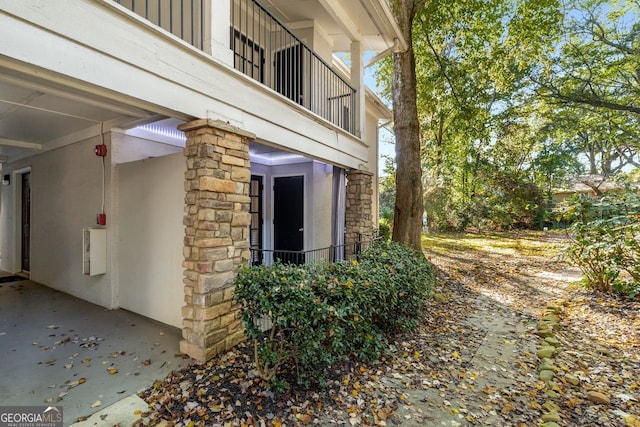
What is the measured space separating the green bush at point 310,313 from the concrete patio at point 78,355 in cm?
115

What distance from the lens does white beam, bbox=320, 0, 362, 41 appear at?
5.46m

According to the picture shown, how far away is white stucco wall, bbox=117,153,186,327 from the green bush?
4.82 ft

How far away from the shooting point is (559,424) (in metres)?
2.52

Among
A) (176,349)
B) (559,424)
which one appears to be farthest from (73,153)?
(559,424)

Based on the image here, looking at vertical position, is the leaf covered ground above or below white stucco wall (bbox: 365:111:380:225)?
below

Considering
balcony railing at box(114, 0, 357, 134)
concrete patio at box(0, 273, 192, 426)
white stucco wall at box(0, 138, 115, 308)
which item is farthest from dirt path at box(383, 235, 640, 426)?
white stucco wall at box(0, 138, 115, 308)

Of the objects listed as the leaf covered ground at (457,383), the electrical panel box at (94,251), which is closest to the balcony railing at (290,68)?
the electrical panel box at (94,251)

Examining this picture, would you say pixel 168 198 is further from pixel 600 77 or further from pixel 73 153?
pixel 600 77

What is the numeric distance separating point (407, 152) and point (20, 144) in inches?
342

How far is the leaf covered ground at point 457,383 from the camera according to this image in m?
2.60

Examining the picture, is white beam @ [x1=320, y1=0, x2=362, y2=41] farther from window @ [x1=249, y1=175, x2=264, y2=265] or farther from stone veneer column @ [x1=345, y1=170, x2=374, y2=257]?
window @ [x1=249, y1=175, x2=264, y2=265]

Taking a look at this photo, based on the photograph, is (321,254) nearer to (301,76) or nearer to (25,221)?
(301,76)

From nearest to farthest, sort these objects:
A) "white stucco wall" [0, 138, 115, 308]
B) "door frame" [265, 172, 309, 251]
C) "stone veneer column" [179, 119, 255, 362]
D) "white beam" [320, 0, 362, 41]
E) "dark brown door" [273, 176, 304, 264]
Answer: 1. "stone veneer column" [179, 119, 255, 362]
2. "white stucco wall" [0, 138, 115, 308]
3. "white beam" [320, 0, 362, 41]
4. "door frame" [265, 172, 309, 251]
5. "dark brown door" [273, 176, 304, 264]

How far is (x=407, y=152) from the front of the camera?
7.47m
